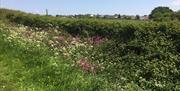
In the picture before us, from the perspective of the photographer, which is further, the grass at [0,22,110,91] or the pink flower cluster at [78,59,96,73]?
the pink flower cluster at [78,59,96,73]

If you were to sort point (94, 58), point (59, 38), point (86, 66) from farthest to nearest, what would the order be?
point (59, 38), point (94, 58), point (86, 66)

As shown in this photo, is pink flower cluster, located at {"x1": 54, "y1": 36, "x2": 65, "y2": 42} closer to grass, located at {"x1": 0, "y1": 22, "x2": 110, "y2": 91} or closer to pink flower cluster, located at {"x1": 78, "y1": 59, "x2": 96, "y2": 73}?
grass, located at {"x1": 0, "y1": 22, "x2": 110, "y2": 91}

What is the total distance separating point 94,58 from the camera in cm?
1298

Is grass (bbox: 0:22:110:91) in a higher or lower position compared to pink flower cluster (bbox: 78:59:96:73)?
lower

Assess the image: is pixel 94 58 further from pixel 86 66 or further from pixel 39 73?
pixel 39 73

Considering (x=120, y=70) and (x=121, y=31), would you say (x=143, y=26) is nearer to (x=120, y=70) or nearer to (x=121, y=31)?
(x=121, y=31)

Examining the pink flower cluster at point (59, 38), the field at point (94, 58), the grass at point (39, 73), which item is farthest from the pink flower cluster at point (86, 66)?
the pink flower cluster at point (59, 38)

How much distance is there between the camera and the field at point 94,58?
34.6ft

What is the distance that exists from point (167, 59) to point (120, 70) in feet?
4.45

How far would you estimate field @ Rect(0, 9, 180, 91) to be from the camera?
1054 centimetres

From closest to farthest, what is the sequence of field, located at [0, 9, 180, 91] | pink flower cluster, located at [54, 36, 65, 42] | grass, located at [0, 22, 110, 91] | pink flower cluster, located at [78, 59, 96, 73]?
grass, located at [0, 22, 110, 91]
field, located at [0, 9, 180, 91]
pink flower cluster, located at [78, 59, 96, 73]
pink flower cluster, located at [54, 36, 65, 42]

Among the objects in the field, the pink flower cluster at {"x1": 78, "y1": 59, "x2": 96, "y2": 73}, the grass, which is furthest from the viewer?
the pink flower cluster at {"x1": 78, "y1": 59, "x2": 96, "y2": 73}

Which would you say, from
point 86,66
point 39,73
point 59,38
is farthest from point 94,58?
point 59,38

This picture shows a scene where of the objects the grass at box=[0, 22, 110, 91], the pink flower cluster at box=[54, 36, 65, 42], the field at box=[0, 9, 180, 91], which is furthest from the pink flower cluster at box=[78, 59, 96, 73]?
the pink flower cluster at box=[54, 36, 65, 42]
